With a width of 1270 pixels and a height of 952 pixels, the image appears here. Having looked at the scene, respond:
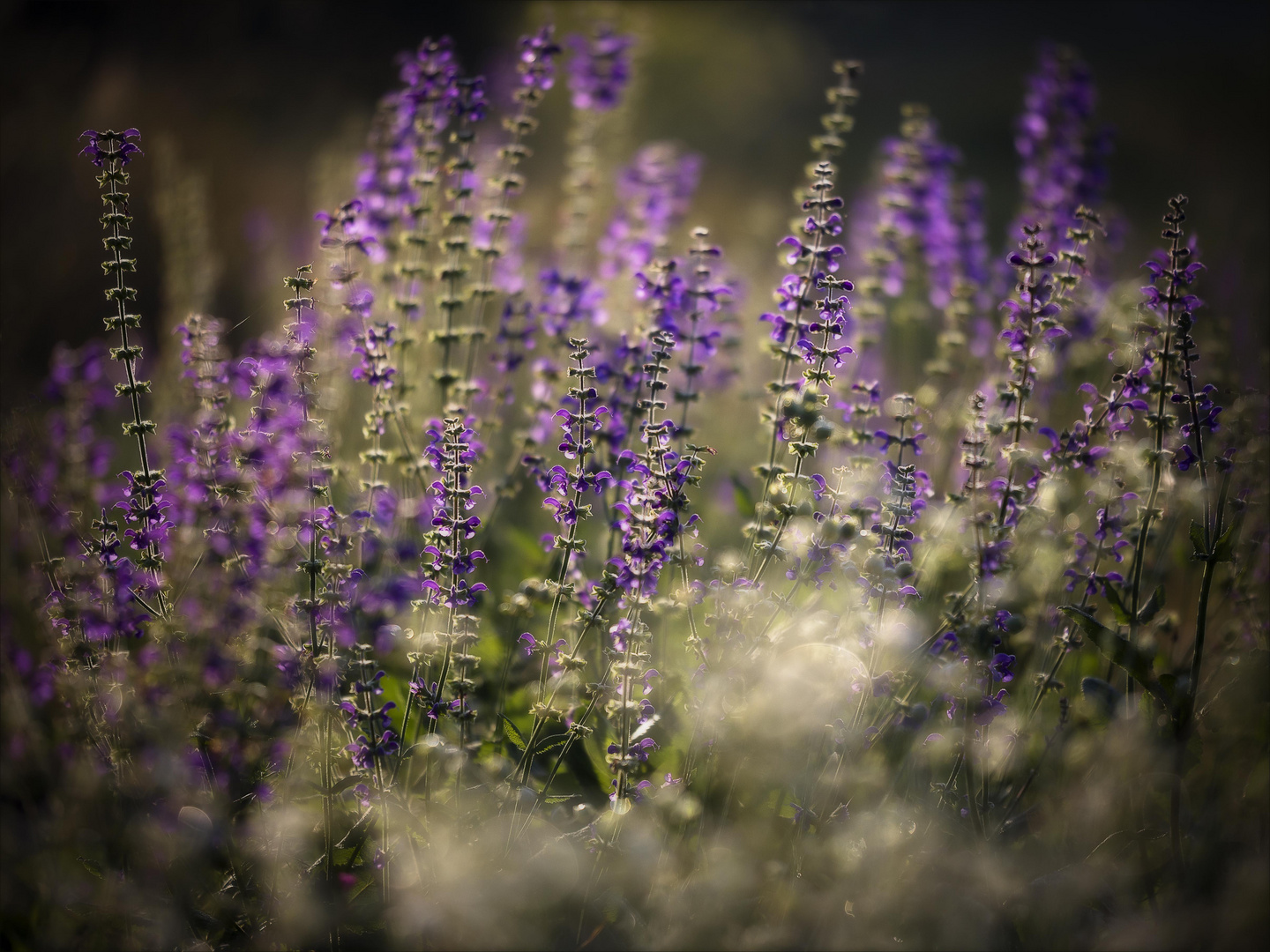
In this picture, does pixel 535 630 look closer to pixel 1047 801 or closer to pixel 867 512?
pixel 867 512

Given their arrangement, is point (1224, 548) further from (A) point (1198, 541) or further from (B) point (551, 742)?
(B) point (551, 742)

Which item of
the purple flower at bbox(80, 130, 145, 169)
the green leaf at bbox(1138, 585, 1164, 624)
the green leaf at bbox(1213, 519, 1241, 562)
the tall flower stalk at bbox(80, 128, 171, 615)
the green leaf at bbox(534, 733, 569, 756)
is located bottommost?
the green leaf at bbox(534, 733, 569, 756)

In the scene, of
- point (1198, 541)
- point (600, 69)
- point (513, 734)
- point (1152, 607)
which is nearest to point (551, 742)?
point (513, 734)

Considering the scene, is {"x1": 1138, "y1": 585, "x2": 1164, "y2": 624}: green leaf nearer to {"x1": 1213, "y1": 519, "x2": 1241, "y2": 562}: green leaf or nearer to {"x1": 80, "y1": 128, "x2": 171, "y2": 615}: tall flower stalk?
{"x1": 1213, "y1": 519, "x2": 1241, "y2": 562}: green leaf

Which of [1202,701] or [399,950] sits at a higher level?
[399,950]

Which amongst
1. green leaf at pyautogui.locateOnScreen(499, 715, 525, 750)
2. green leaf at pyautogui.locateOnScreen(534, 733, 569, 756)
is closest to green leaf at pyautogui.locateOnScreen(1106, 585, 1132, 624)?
green leaf at pyautogui.locateOnScreen(534, 733, 569, 756)

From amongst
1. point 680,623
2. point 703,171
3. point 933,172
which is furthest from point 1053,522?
point 703,171

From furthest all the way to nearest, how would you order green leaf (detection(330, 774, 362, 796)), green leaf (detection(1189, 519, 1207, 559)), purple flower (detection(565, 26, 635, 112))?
purple flower (detection(565, 26, 635, 112))
green leaf (detection(1189, 519, 1207, 559))
green leaf (detection(330, 774, 362, 796))
